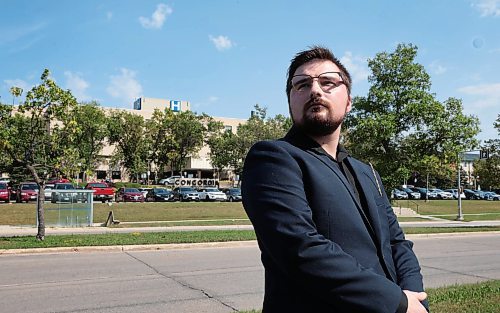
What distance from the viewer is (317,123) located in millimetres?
1991

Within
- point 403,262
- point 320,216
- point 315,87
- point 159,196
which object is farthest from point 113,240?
point 159,196

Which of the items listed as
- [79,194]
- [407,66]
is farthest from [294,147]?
[407,66]

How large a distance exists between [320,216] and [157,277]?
809 cm

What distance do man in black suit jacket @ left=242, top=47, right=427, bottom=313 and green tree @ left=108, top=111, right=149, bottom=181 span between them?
5913 cm

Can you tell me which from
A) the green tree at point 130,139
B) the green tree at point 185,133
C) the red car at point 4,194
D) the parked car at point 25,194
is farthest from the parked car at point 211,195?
the green tree at point 130,139

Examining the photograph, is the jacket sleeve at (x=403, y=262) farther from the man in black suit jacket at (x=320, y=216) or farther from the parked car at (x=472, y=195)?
the parked car at (x=472, y=195)

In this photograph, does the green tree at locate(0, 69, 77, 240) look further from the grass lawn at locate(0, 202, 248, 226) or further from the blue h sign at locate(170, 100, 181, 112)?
Answer: the blue h sign at locate(170, 100, 181, 112)

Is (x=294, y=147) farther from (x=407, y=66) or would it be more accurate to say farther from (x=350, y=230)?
(x=407, y=66)

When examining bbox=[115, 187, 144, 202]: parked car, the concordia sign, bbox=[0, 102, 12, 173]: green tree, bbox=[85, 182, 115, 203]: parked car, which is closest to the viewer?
bbox=[0, 102, 12, 173]: green tree

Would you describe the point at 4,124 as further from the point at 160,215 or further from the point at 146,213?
the point at 146,213

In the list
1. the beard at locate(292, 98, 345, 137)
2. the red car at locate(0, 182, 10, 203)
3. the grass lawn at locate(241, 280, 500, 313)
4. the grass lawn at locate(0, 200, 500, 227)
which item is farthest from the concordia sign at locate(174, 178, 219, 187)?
the beard at locate(292, 98, 345, 137)

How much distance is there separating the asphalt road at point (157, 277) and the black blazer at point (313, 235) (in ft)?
16.8

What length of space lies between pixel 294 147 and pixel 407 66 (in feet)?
80.3

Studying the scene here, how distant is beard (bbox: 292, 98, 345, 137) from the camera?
1.99 meters
